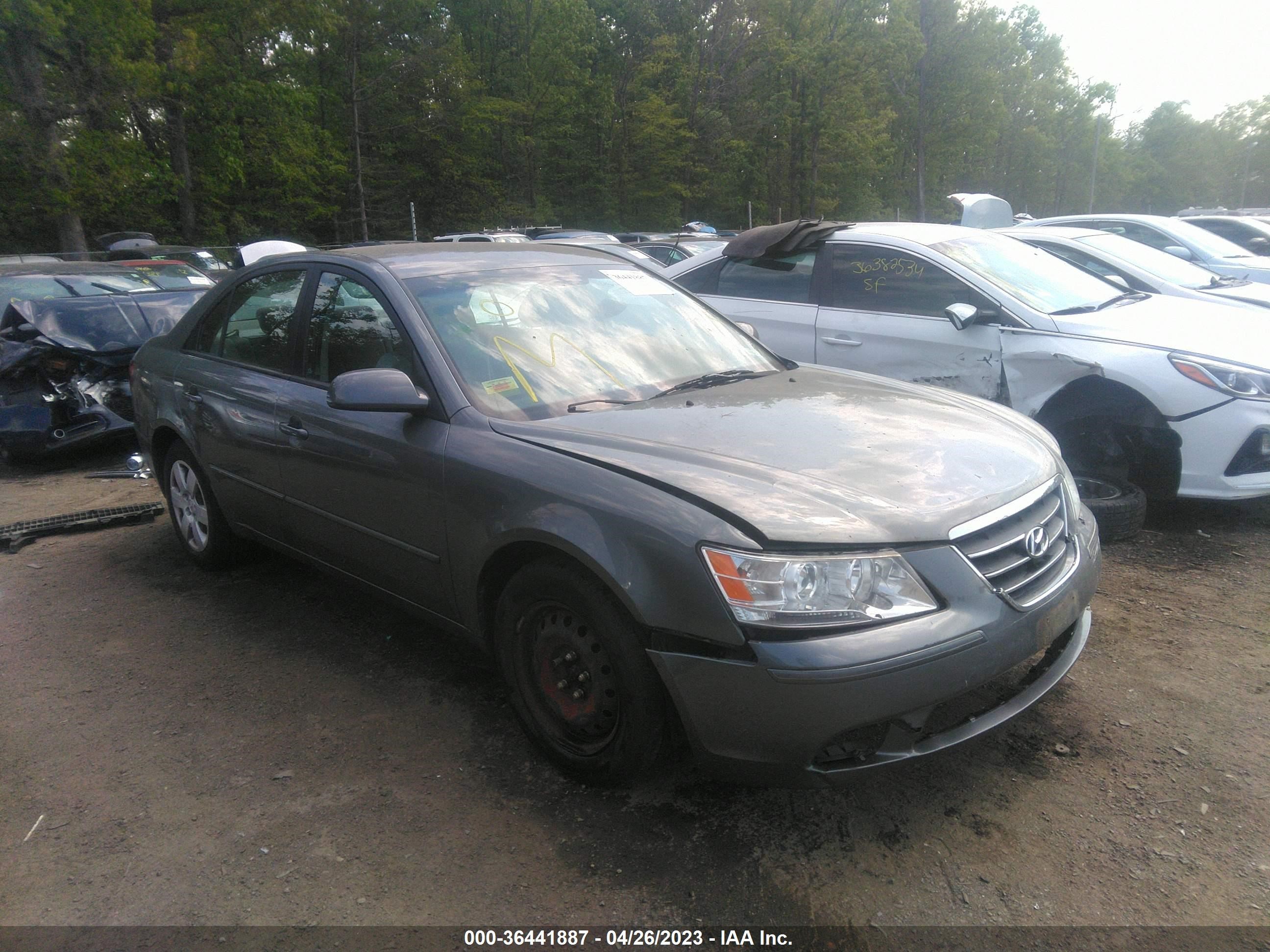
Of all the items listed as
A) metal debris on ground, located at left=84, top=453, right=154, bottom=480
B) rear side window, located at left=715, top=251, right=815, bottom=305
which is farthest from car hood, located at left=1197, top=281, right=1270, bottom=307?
metal debris on ground, located at left=84, top=453, right=154, bottom=480

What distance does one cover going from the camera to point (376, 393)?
3.00 meters

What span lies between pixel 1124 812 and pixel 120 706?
11.4ft

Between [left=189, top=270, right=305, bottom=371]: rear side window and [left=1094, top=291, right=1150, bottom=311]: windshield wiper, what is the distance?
4.51 meters

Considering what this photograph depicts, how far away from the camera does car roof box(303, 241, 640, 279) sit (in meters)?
3.59

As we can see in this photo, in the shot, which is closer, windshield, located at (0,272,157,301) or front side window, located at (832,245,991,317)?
front side window, located at (832,245,991,317)

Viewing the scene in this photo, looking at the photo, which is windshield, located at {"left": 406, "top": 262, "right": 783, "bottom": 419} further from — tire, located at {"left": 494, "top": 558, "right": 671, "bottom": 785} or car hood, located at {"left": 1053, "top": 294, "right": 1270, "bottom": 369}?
car hood, located at {"left": 1053, "top": 294, "right": 1270, "bottom": 369}

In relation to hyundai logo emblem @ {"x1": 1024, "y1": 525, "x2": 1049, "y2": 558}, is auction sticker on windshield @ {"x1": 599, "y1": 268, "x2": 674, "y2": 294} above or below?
above

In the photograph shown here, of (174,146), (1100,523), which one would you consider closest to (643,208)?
(174,146)

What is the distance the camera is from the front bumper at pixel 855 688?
2.20 meters

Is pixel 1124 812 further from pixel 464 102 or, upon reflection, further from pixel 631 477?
pixel 464 102

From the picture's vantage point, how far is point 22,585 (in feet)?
15.6

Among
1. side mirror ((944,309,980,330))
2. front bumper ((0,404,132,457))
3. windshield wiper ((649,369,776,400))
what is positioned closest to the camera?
windshield wiper ((649,369,776,400))

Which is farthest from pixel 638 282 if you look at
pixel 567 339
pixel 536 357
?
pixel 536 357

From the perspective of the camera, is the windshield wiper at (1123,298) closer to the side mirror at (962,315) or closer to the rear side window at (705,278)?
the side mirror at (962,315)
